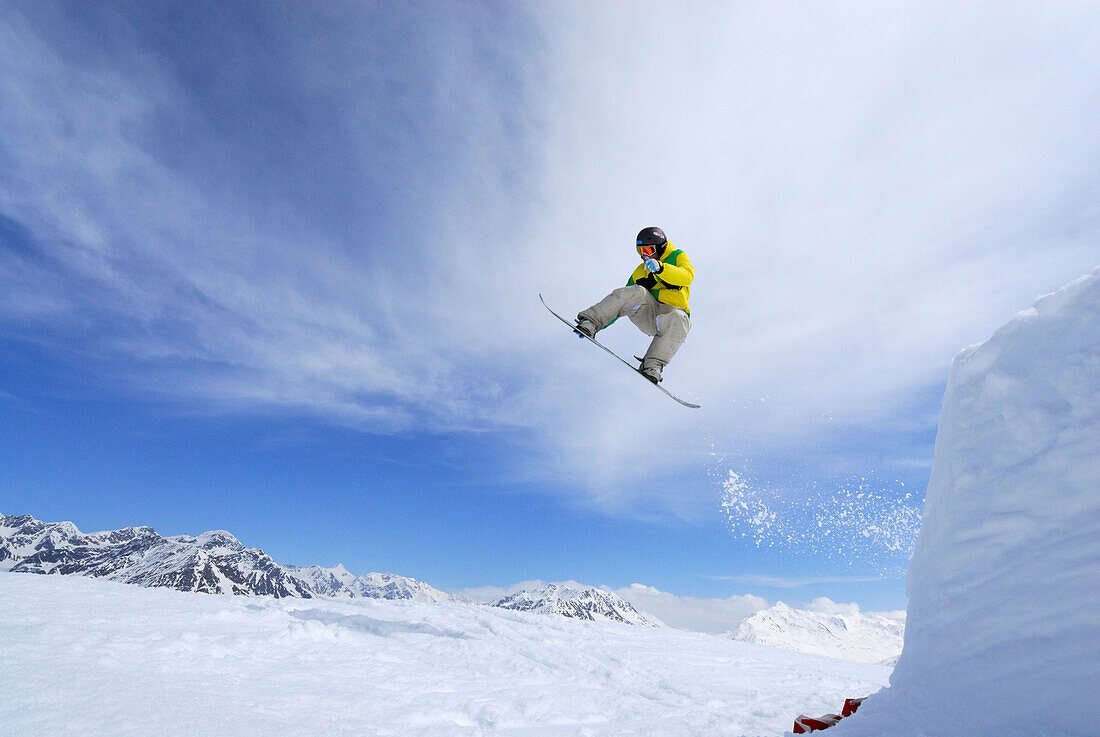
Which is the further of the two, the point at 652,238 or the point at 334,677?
the point at 652,238

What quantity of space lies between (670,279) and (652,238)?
0.90 metres

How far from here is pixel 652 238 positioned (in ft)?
31.9

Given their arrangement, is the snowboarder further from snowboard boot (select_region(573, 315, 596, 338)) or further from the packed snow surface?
the packed snow surface

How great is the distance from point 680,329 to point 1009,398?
21.4 ft

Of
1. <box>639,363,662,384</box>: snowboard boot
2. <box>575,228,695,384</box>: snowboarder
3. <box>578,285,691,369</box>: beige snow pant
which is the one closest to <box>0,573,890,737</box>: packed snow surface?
<box>639,363,662,384</box>: snowboard boot

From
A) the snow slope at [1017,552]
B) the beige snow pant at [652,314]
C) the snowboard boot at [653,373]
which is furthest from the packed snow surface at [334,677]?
the beige snow pant at [652,314]

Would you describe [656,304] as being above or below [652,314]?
above

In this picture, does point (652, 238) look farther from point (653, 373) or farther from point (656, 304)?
point (653, 373)

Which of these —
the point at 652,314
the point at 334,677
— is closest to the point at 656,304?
the point at 652,314

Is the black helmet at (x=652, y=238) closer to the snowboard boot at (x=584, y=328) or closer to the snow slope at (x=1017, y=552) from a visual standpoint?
the snowboard boot at (x=584, y=328)

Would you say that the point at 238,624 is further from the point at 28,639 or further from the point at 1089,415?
the point at 1089,415

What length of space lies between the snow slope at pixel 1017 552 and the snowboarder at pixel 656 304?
595cm

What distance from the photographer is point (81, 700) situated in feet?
13.8

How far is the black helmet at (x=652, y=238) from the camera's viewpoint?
9.70 m
